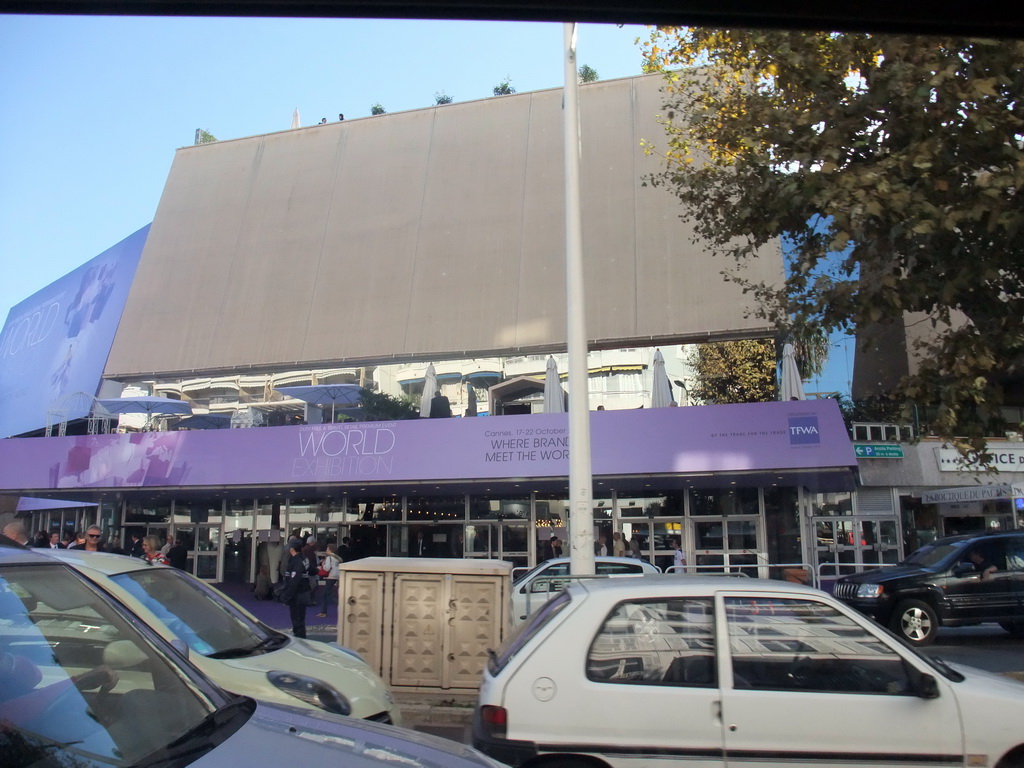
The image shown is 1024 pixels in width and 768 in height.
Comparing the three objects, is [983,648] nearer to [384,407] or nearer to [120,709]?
[120,709]

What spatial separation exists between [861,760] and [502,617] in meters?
4.47

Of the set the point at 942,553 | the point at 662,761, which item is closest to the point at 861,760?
the point at 662,761

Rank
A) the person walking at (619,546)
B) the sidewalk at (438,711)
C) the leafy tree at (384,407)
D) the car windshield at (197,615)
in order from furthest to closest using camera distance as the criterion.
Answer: the leafy tree at (384,407), the person walking at (619,546), the sidewalk at (438,711), the car windshield at (197,615)

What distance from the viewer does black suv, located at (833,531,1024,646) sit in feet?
43.3

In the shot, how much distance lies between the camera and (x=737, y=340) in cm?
2300

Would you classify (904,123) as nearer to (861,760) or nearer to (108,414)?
(861,760)

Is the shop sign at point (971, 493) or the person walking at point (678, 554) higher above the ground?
the shop sign at point (971, 493)

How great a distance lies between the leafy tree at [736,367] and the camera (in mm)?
23078

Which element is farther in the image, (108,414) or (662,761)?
(108,414)

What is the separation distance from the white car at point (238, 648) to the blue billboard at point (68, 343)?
26.2m

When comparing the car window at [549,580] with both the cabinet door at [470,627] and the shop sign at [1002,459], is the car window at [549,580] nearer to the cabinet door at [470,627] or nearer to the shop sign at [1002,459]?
the cabinet door at [470,627]

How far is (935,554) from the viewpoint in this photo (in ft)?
46.7

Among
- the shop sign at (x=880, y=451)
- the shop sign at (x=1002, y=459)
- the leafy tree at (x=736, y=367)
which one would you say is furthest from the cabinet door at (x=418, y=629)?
the shop sign at (x=1002, y=459)

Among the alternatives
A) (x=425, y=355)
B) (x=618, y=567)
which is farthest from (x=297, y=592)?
(x=425, y=355)
